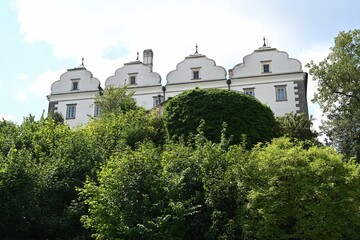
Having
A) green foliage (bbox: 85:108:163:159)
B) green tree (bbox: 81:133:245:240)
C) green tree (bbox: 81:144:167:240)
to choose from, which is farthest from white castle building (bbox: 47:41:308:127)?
green tree (bbox: 81:144:167:240)

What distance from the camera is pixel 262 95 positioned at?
111 ft

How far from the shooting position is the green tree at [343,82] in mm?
26109

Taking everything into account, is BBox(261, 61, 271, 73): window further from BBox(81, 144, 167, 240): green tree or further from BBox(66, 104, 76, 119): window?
BBox(81, 144, 167, 240): green tree

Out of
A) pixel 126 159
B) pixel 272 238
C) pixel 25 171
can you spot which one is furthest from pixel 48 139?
pixel 272 238

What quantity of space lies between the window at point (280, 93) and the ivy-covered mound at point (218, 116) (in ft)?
42.1

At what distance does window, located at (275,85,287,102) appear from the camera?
110ft

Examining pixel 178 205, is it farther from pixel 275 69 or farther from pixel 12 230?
pixel 275 69

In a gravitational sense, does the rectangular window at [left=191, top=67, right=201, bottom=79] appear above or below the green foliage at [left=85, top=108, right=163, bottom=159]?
above

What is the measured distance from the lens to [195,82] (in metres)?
35.2

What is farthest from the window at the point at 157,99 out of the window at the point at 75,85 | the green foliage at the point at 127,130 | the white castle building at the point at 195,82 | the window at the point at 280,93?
the green foliage at the point at 127,130

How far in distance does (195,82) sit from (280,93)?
625 cm

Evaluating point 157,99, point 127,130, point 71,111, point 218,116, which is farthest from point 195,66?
point 218,116

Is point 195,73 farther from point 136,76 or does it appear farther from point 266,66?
point 266,66

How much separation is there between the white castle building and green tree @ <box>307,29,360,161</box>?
17.0ft
